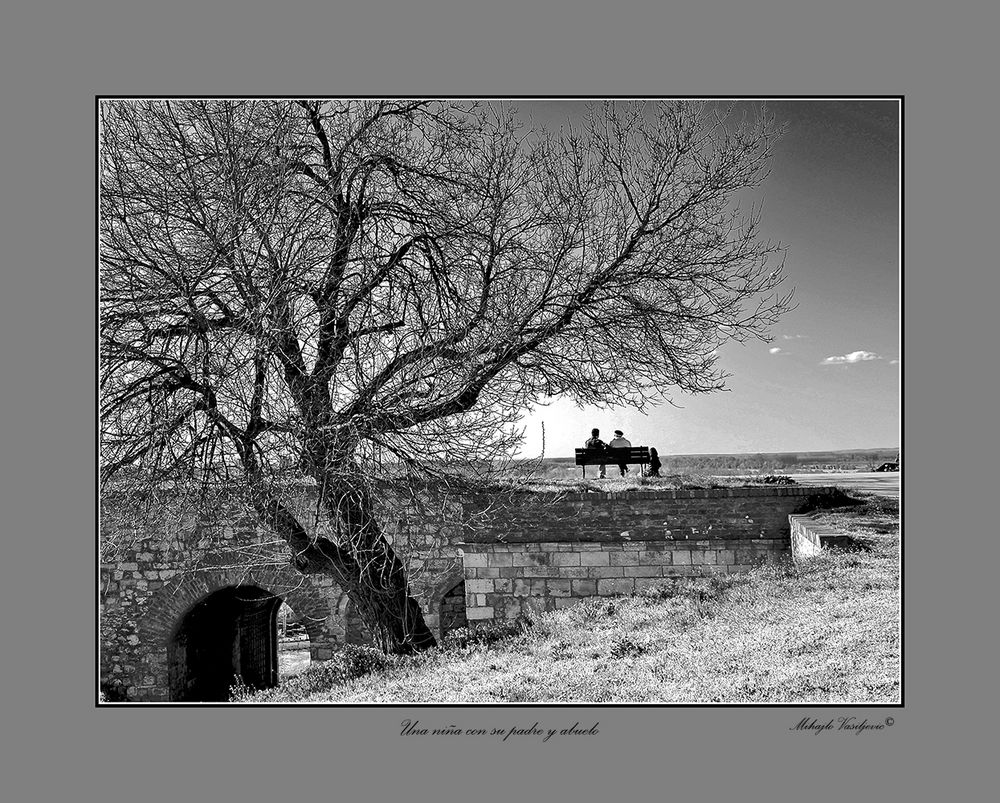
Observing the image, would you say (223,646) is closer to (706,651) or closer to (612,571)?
(612,571)

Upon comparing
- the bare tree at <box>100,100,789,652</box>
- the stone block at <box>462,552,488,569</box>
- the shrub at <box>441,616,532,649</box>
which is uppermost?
the bare tree at <box>100,100,789,652</box>

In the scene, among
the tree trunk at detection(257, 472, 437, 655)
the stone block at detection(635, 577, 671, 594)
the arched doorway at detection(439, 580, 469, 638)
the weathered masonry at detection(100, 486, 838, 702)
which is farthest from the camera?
the arched doorway at detection(439, 580, 469, 638)

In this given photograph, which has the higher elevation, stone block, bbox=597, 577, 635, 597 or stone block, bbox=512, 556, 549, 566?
A: stone block, bbox=512, 556, 549, 566

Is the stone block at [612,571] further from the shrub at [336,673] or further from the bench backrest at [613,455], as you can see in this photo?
the shrub at [336,673]

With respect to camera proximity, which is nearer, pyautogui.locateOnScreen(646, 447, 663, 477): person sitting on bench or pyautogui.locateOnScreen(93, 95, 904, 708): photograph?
pyautogui.locateOnScreen(93, 95, 904, 708): photograph

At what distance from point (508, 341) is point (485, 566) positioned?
10.0ft

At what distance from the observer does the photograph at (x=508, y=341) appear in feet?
17.2

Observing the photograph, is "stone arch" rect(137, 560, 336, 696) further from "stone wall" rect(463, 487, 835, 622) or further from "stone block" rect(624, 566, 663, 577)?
"stone block" rect(624, 566, 663, 577)

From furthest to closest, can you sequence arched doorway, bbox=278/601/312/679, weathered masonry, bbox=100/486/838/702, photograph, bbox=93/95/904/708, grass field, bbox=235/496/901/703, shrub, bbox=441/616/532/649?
1. arched doorway, bbox=278/601/312/679
2. weathered masonry, bbox=100/486/838/702
3. shrub, bbox=441/616/532/649
4. photograph, bbox=93/95/904/708
5. grass field, bbox=235/496/901/703

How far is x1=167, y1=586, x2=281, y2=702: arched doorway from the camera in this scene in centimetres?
840

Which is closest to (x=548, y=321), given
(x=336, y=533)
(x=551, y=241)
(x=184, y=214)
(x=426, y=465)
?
(x=551, y=241)

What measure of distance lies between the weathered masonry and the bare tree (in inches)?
63.3


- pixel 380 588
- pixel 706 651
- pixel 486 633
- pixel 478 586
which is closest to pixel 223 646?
pixel 478 586

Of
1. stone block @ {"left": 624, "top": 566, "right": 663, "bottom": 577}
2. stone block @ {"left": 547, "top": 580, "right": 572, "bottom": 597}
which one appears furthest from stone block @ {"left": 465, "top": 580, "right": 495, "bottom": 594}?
stone block @ {"left": 624, "top": 566, "right": 663, "bottom": 577}
